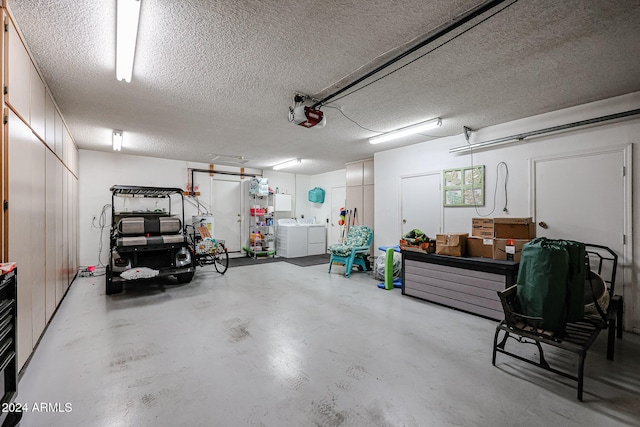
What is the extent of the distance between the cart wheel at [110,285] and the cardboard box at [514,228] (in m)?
5.73

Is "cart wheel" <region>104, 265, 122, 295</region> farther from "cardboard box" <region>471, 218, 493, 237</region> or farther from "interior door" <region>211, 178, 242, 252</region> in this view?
"cardboard box" <region>471, 218, 493, 237</region>

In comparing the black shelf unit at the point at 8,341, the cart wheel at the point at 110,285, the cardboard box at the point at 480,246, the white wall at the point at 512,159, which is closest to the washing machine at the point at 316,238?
the white wall at the point at 512,159

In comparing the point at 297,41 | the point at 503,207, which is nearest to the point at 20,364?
the point at 297,41

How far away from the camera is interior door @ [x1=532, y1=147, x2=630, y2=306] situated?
3230 mm

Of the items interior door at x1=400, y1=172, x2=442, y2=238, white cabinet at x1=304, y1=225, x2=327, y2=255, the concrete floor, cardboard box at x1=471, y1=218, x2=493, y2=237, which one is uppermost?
interior door at x1=400, y1=172, x2=442, y2=238

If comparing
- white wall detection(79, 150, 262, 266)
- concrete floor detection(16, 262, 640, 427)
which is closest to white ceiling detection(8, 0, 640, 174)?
white wall detection(79, 150, 262, 266)

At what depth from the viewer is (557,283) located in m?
2.20

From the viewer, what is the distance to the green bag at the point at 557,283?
86.3 inches

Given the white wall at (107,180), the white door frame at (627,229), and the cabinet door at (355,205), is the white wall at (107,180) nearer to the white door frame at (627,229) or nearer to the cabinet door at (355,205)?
the cabinet door at (355,205)

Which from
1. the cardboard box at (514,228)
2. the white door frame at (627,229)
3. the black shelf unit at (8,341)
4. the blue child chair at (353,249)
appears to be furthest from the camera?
the blue child chair at (353,249)

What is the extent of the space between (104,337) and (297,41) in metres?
3.55

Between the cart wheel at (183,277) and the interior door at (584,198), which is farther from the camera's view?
the cart wheel at (183,277)

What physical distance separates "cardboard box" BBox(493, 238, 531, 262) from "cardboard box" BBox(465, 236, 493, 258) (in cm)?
12

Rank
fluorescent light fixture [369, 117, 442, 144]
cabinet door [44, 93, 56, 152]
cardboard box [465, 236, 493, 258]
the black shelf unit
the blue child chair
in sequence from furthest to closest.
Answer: the blue child chair < fluorescent light fixture [369, 117, 442, 144] < cardboard box [465, 236, 493, 258] < cabinet door [44, 93, 56, 152] < the black shelf unit
